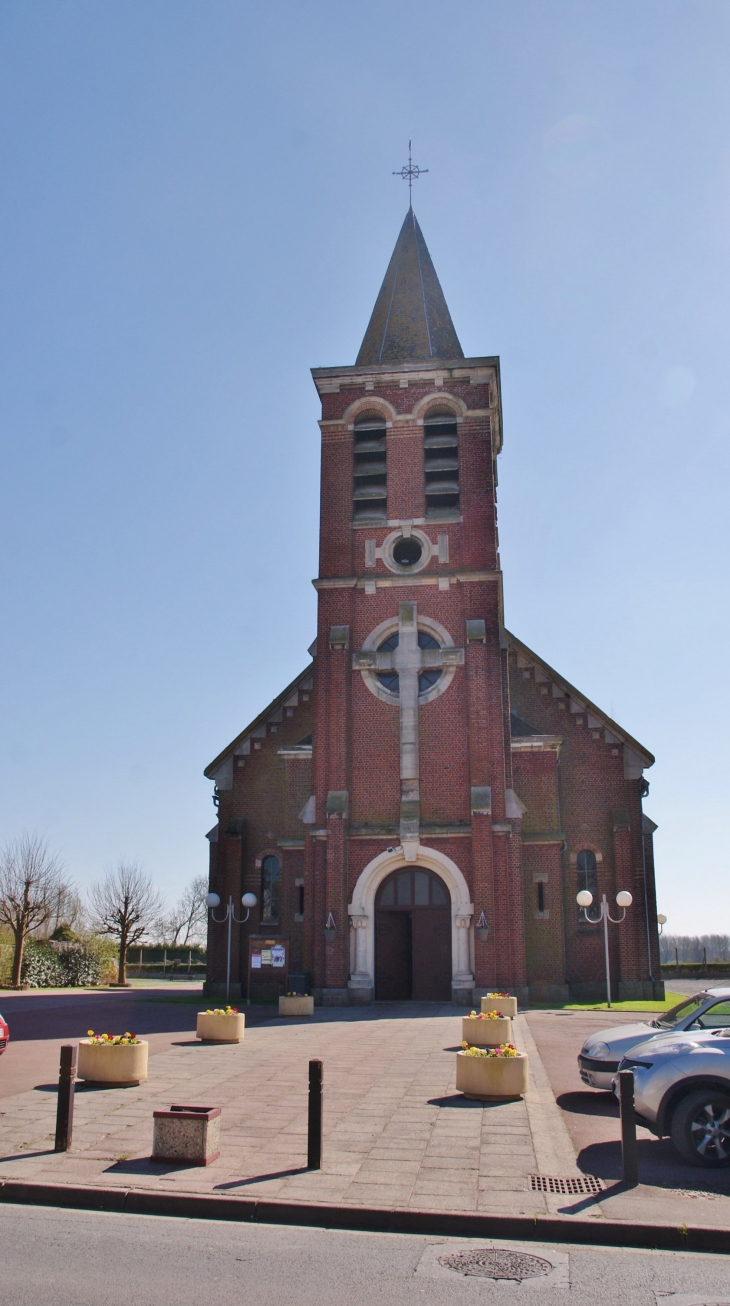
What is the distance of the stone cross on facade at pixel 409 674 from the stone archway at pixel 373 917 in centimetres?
54

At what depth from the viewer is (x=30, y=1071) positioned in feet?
48.2

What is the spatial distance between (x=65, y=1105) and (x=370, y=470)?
23511 millimetres

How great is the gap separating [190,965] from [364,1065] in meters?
52.0

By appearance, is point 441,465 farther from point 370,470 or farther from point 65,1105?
point 65,1105

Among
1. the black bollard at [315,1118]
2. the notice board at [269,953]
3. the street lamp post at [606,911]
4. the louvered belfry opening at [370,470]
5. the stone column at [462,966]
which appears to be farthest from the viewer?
the louvered belfry opening at [370,470]

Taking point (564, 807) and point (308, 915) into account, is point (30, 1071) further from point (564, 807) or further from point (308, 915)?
point (564, 807)

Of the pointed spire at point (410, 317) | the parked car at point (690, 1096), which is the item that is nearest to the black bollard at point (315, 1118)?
the parked car at point (690, 1096)

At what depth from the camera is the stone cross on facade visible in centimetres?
2714

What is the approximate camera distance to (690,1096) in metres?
9.59

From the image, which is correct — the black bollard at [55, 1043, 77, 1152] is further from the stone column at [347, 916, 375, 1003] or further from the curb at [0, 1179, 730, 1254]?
the stone column at [347, 916, 375, 1003]

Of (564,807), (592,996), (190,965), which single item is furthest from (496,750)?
(190,965)

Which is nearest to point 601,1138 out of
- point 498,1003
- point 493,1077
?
point 493,1077

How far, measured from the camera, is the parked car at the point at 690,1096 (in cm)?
941

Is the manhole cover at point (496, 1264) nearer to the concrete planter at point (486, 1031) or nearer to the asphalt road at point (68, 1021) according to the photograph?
the asphalt road at point (68, 1021)
